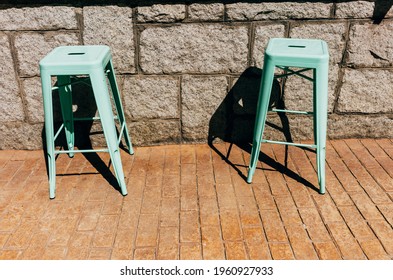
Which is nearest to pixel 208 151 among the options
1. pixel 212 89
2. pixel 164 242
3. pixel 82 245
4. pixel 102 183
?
pixel 212 89

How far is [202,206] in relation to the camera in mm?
2684

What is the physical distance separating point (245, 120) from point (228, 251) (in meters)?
1.44

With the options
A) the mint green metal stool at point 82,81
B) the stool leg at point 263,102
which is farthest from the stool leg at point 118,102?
the stool leg at point 263,102

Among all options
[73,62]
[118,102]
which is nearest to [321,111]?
[118,102]

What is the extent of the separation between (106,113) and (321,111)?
1486 millimetres

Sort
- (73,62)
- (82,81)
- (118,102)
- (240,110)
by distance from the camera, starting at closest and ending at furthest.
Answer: (73,62), (82,81), (118,102), (240,110)

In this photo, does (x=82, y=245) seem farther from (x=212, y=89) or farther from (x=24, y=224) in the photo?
(x=212, y=89)

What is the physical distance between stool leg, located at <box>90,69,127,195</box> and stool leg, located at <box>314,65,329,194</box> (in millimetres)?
1415

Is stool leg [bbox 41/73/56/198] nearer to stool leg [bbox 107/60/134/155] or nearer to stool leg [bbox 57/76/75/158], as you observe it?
stool leg [bbox 57/76/75/158]

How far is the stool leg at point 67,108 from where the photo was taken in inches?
119

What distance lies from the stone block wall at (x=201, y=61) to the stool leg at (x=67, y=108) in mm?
290

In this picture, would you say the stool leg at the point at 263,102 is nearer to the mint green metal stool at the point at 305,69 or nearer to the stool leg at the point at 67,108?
the mint green metal stool at the point at 305,69

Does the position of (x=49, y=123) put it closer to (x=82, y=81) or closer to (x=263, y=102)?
(x=82, y=81)
